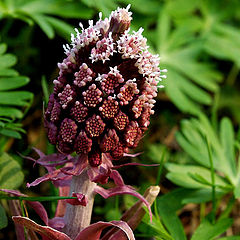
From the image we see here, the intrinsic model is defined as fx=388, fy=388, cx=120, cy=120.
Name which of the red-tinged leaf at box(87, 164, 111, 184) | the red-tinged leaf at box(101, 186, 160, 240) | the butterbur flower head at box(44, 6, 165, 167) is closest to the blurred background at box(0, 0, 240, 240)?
the red-tinged leaf at box(101, 186, 160, 240)

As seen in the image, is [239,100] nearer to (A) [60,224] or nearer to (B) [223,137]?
(B) [223,137]

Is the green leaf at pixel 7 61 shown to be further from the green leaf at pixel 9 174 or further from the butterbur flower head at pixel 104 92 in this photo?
the butterbur flower head at pixel 104 92

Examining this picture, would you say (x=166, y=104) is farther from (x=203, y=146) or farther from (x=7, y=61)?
(x=7, y=61)

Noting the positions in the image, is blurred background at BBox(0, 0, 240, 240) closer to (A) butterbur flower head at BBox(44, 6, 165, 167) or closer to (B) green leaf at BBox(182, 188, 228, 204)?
(B) green leaf at BBox(182, 188, 228, 204)

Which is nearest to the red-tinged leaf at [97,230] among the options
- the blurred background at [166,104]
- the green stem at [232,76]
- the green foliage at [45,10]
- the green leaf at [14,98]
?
the blurred background at [166,104]

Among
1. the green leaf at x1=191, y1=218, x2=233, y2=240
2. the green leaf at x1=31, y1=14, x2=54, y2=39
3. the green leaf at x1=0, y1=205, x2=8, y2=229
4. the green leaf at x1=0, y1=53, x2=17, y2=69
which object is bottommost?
the green leaf at x1=191, y1=218, x2=233, y2=240

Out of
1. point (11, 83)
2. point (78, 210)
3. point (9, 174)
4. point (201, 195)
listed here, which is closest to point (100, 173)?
point (78, 210)

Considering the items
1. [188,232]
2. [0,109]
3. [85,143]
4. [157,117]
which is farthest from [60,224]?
[157,117]
